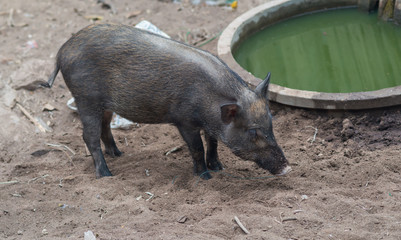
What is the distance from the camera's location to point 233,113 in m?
5.17

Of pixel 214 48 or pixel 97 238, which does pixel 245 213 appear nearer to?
pixel 97 238

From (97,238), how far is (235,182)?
1750mm

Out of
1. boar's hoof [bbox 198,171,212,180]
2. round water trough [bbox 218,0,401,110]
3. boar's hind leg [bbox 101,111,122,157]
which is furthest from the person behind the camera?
boar's hind leg [bbox 101,111,122,157]

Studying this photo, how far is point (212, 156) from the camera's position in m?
5.89

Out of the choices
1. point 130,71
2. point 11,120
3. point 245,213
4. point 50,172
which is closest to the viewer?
point 245,213

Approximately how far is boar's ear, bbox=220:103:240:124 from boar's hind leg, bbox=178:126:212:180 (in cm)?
48

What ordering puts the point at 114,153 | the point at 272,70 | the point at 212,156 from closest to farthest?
the point at 212,156
the point at 114,153
the point at 272,70

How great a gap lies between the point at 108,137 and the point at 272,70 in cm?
277

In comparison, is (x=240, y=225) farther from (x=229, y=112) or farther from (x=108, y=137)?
(x=108, y=137)

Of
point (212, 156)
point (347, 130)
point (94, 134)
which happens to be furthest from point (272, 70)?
point (94, 134)

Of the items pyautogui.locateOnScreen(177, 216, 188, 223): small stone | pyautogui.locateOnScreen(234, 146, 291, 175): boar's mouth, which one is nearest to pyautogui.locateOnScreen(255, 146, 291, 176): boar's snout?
pyautogui.locateOnScreen(234, 146, 291, 175): boar's mouth

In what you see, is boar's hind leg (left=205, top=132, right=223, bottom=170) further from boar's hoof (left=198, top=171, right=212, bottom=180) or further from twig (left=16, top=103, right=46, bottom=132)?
twig (left=16, top=103, right=46, bottom=132)

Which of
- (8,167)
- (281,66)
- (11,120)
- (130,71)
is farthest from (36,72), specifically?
(281,66)

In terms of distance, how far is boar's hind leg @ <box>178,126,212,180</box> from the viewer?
18.1 ft
